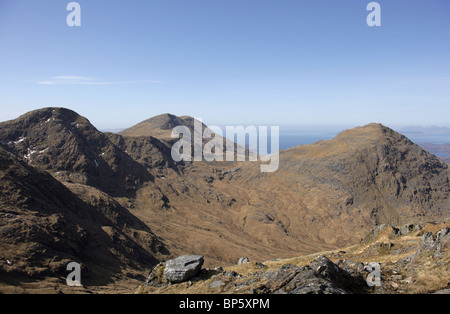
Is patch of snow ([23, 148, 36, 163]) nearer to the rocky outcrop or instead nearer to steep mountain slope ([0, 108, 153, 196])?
steep mountain slope ([0, 108, 153, 196])

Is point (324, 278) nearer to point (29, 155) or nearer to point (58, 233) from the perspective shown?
point (58, 233)

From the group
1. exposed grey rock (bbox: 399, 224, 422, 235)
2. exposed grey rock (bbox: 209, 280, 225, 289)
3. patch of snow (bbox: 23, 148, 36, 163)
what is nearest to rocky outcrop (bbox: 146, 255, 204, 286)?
exposed grey rock (bbox: 209, 280, 225, 289)

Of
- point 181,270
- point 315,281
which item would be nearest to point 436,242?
point 315,281

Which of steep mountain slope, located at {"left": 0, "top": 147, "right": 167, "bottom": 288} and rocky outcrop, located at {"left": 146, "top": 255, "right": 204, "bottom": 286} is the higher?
rocky outcrop, located at {"left": 146, "top": 255, "right": 204, "bottom": 286}

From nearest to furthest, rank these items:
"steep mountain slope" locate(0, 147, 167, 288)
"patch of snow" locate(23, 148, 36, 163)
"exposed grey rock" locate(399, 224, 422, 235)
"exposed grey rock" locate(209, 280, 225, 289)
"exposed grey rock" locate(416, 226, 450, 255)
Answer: "exposed grey rock" locate(416, 226, 450, 255), "exposed grey rock" locate(209, 280, 225, 289), "exposed grey rock" locate(399, 224, 422, 235), "steep mountain slope" locate(0, 147, 167, 288), "patch of snow" locate(23, 148, 36, 163)

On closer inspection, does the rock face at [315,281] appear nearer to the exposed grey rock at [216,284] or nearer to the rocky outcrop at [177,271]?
the exposed grey rock at [216,284]

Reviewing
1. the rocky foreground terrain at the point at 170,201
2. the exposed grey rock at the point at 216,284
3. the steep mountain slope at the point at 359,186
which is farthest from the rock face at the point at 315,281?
the steep mountain slope at the point at 359,186
